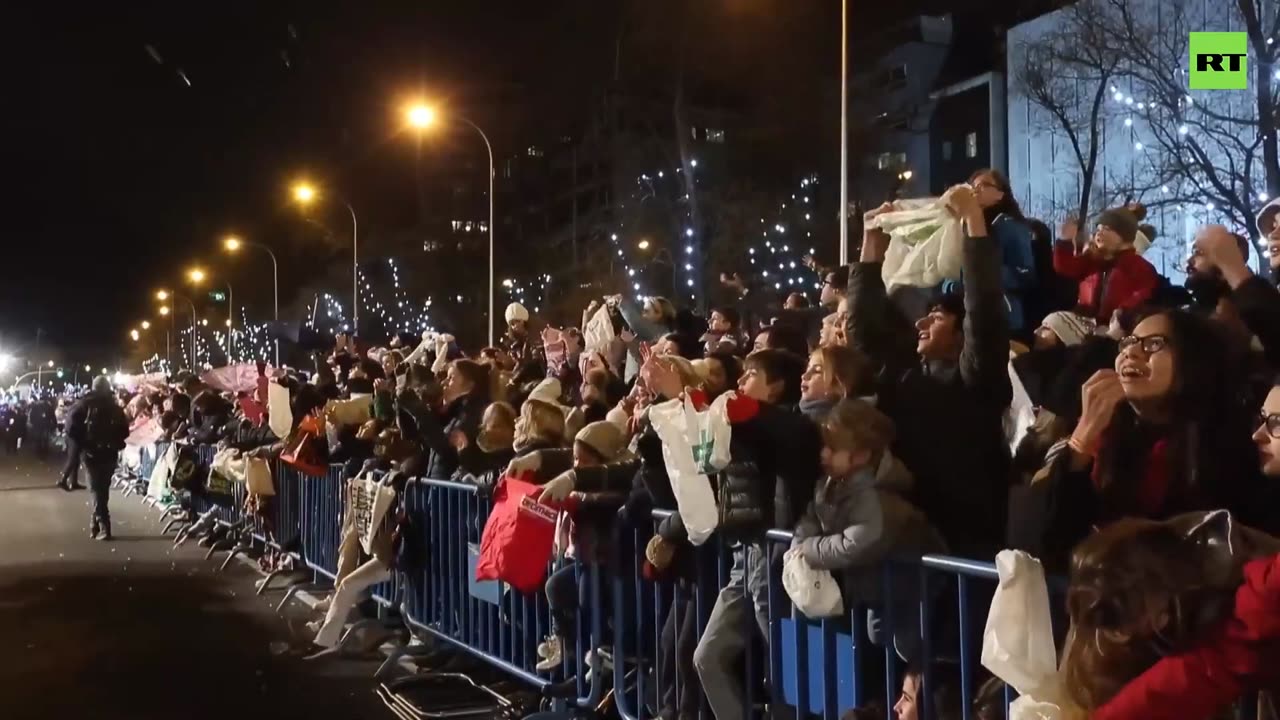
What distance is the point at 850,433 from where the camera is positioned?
4574mm

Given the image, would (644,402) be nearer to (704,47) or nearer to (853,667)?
(853,667)

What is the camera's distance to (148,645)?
9094mm

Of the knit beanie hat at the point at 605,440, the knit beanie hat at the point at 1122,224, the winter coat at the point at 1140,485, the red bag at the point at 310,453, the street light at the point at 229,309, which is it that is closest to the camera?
the winter coat at the point at 1140,485

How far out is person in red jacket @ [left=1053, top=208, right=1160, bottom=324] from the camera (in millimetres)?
5875

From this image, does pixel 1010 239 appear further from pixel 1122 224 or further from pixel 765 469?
pixel 765 469

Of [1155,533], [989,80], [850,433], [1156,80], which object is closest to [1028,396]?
[850,433]

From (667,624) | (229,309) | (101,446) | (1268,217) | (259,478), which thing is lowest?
(667,624)

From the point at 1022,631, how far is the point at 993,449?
1427 millimetres

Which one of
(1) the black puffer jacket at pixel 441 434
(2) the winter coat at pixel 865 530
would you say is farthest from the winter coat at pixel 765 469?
(1) the black puffer jacket at pixel 441 434

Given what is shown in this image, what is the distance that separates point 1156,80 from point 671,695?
25.5 m

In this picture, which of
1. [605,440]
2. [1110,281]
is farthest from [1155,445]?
[605,440]

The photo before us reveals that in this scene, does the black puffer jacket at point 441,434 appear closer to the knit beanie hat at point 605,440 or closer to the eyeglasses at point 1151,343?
the knit beanie hat at point 605,440

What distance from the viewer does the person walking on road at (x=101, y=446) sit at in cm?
1576

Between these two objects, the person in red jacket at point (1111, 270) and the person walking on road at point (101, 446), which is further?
the person walking on road at point (101, 446)
